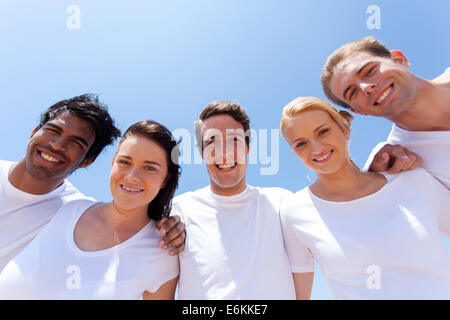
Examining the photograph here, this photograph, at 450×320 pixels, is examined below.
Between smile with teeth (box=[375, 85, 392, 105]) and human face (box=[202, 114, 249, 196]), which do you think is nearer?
smile with teeth (box=[375, 85, 392, 105])

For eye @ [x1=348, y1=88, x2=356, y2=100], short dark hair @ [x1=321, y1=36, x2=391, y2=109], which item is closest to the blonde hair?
eye @ [x1=348, y1=88, x2=356, y2=100]

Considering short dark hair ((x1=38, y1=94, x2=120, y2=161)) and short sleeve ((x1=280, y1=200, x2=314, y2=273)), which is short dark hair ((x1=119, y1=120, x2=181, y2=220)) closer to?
short dark hair ((x1=38, y1=94, x2=120, y2=161))

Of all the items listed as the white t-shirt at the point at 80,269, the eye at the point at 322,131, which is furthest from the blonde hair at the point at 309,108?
the white t-shirt at the point at 80,269

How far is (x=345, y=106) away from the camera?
4.04m

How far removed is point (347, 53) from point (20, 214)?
5.23 meters

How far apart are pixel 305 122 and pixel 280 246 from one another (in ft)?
5.05

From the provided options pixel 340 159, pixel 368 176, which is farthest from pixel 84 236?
pixel 368 176

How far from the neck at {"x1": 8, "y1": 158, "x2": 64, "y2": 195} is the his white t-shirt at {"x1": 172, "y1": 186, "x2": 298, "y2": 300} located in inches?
86.1

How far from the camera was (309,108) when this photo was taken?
10.7 feet

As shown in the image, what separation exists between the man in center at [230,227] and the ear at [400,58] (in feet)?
7.82

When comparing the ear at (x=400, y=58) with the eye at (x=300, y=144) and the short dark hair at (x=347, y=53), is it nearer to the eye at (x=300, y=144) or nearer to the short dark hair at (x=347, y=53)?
the short dark hair at (x=347, y=53)

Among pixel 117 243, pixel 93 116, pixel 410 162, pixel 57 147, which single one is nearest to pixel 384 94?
pixel 410 162

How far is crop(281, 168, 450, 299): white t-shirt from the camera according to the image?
254 centimetres

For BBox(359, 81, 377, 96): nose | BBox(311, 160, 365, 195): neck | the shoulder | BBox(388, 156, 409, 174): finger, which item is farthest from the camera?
the shoulder
